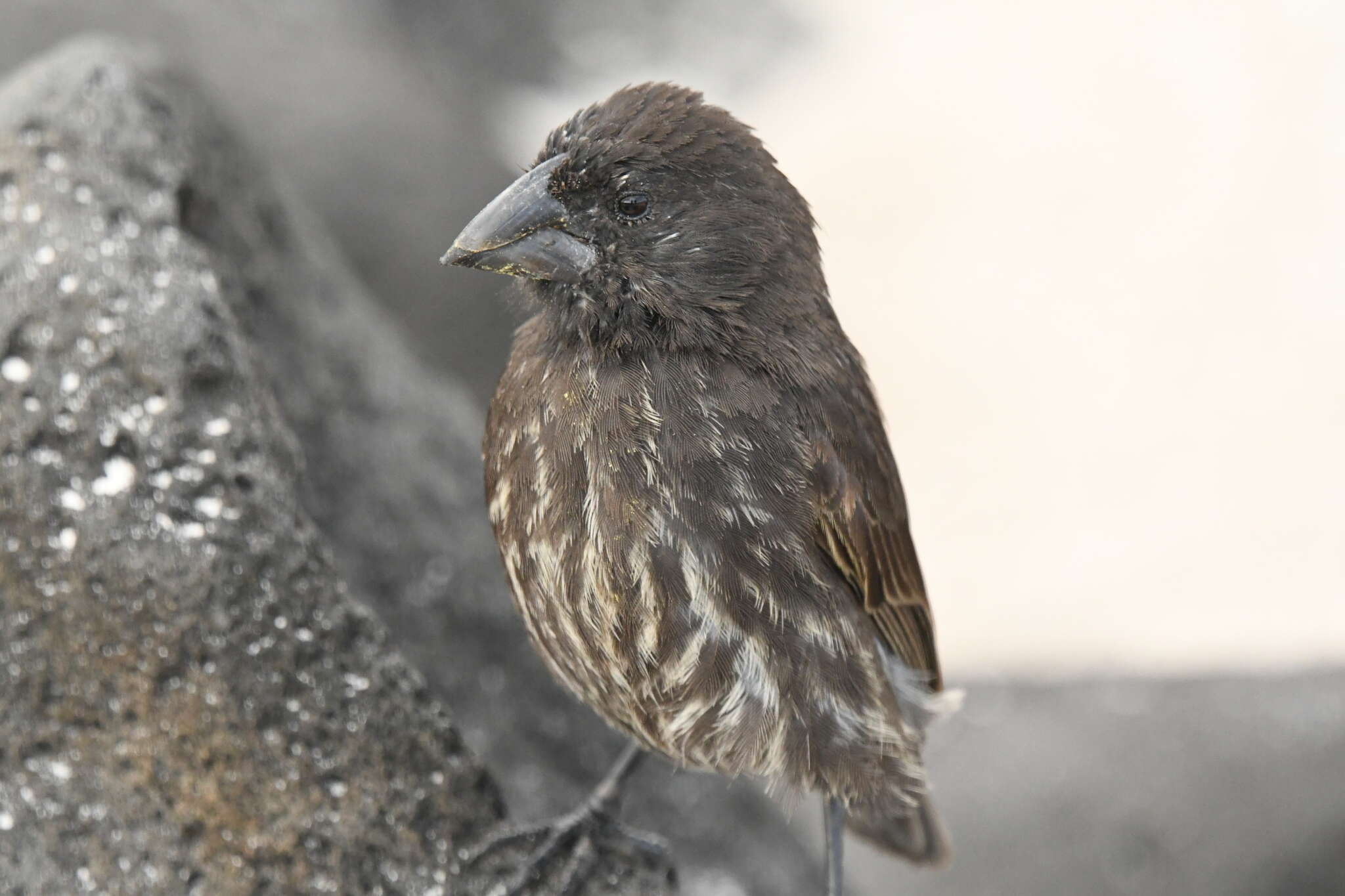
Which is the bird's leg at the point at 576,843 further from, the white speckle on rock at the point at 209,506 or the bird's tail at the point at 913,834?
the white speckle on rock at the point at 209,506

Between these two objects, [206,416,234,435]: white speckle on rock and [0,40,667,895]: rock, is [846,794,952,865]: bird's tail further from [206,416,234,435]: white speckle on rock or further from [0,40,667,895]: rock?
[206,416,234,435]: white speckle on rock

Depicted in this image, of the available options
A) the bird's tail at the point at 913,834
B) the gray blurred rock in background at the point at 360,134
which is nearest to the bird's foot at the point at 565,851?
the bird's tail at the point at 913,834

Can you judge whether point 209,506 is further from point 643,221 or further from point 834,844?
point 834,844

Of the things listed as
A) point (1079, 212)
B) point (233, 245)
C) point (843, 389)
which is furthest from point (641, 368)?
point (1079, 212)

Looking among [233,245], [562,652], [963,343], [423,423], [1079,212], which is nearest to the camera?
[562,652]

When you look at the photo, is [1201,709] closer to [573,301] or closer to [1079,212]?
[573,301]

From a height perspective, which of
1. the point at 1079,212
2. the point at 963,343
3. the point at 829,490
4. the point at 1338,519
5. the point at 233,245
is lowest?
the point at 829,490
